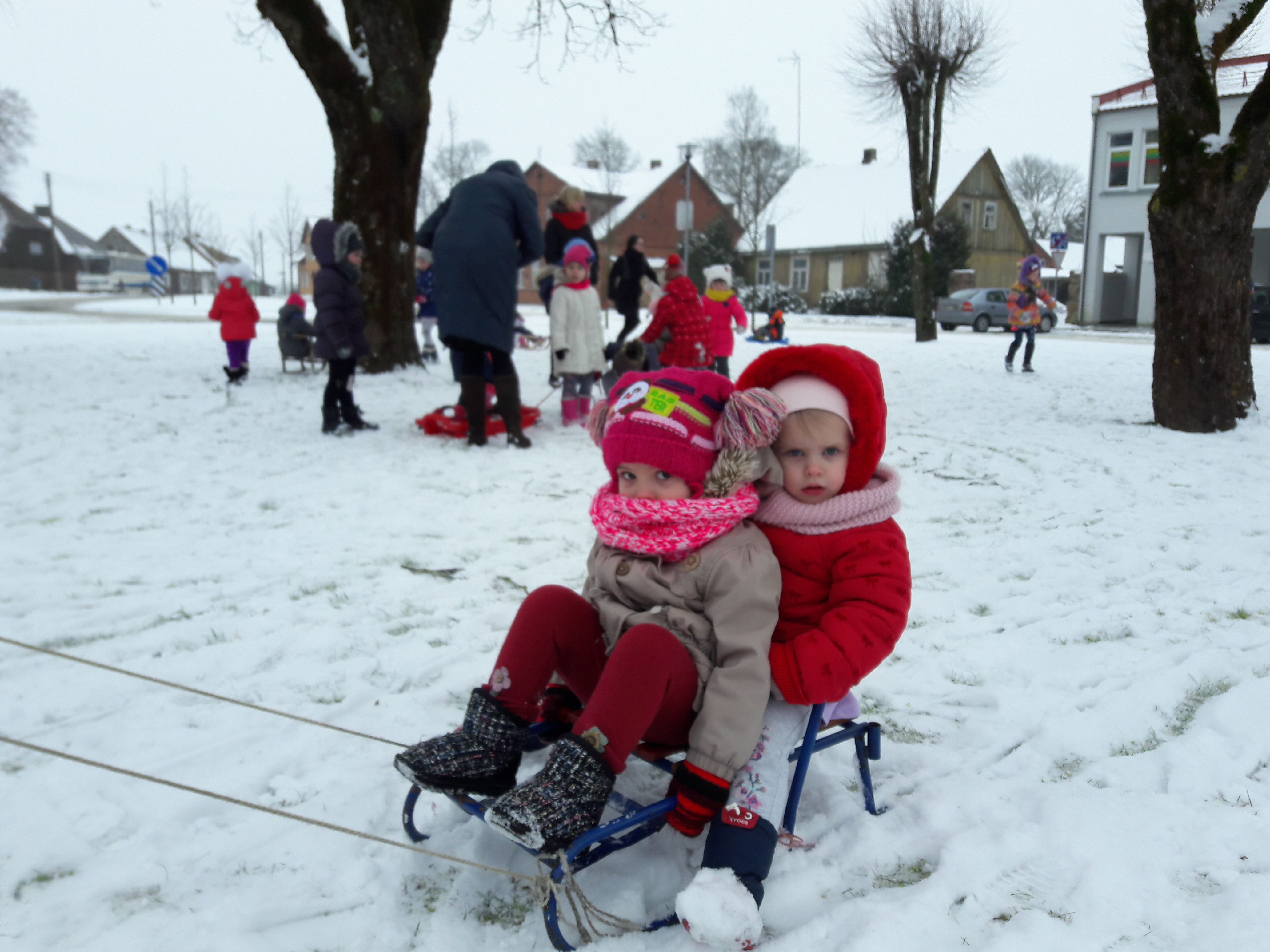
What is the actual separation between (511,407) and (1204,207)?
533 centimetres

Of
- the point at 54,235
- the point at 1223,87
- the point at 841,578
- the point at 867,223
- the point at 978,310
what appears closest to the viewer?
the point at 841,578

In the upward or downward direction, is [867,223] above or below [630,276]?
above

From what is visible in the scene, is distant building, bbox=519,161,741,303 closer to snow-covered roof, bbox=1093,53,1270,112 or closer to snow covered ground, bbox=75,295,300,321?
snow covered ground, bbox=75,295,300,321

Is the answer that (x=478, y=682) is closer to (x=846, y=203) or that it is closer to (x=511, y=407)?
(x=511, y=407)

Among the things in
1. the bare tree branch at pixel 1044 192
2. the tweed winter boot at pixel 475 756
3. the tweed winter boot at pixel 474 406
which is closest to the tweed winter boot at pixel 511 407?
the tweed winter boot at pixel 474 406

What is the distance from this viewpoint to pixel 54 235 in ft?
192

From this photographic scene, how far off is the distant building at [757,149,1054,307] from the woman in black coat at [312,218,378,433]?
3170 cm

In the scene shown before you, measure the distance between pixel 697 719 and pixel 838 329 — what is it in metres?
21.6

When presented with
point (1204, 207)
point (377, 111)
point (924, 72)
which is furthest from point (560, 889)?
point (924, 72)

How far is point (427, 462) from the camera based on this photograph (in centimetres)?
594

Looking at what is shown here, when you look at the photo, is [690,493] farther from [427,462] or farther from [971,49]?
[971,49]

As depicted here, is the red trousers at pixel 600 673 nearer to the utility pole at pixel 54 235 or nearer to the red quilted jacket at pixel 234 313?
the red quilted jacket at pixel 234 313

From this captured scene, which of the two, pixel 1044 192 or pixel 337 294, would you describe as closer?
pixel 337 294

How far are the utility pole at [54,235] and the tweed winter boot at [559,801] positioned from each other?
68.3m
